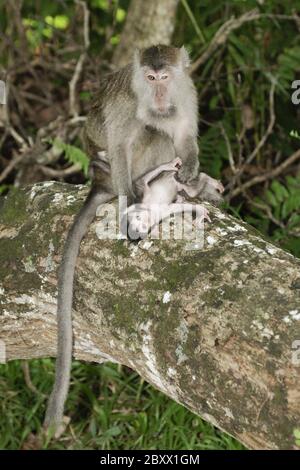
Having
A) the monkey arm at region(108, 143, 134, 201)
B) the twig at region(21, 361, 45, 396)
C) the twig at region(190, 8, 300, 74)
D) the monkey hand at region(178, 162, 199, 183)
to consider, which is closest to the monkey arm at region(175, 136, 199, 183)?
the monkey hand at region(178, 162, 199, 183)

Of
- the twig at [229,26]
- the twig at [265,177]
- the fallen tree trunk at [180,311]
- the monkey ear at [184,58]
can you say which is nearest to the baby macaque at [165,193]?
the fallen tree trunk at [180,311]

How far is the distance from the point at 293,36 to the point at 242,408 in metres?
4.70

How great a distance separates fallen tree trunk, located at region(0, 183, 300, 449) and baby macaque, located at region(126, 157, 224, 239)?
176 mm

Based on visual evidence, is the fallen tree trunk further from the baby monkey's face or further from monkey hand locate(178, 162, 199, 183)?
monkey hand locate(178, 162, 199, 183)

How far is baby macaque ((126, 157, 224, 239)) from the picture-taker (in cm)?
353

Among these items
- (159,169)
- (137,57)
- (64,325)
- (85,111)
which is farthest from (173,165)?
(85,111)

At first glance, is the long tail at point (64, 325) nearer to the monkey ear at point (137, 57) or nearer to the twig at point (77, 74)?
the monkey ear at point (137, 57)

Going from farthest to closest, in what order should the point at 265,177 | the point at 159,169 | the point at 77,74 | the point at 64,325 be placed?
the point at 77,74 < the point at 265,177 < the point at 159,169 < the point at 64,325

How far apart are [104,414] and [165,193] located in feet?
5.79

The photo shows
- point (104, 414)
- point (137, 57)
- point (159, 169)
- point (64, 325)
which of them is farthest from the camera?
point (104, 414)

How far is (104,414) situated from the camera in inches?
192

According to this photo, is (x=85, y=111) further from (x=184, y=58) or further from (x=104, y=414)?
(x=104, y=414)

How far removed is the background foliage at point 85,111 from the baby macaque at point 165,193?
72 centimetres

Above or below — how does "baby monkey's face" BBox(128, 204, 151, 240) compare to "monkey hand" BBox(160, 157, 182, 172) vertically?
below
